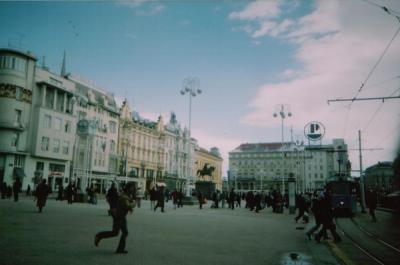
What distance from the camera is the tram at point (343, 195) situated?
26.6 m

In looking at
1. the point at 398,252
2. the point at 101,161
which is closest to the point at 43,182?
the point at 398,252

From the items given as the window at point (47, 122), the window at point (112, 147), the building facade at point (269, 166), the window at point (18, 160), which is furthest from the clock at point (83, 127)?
the building facade at point (269, 166)

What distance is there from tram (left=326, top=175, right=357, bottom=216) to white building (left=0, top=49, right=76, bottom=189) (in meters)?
38.3

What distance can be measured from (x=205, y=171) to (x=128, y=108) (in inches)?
1355

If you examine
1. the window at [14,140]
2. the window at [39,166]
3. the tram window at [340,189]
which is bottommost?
the tram window at [340,189]

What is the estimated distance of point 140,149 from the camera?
7725cm

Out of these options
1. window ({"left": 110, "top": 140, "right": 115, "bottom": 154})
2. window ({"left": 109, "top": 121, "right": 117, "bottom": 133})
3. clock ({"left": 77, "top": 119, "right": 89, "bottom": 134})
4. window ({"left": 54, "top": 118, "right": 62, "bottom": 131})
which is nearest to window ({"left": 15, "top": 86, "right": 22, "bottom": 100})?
→ window ({"left": 54, "top": 118, "right": 62, "bottom": 131})

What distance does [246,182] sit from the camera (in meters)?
128

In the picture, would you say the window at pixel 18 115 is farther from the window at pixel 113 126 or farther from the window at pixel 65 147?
Answer: the window at pixel 113 126

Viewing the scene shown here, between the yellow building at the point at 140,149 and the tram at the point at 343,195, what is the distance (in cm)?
4582

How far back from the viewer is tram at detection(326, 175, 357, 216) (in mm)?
26641

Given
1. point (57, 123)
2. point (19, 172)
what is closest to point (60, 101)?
point (57, 123)

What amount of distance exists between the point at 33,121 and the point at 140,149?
3045 cm

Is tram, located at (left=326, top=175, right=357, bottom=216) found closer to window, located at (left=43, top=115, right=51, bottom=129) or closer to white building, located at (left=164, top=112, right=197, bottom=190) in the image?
window, located at (left=43, top=115, right=51, bottom=129)
